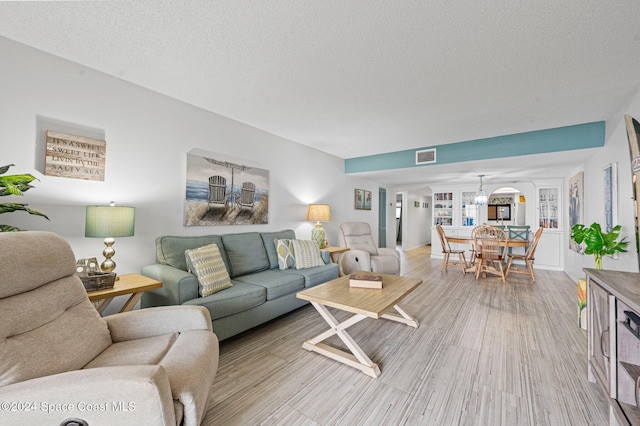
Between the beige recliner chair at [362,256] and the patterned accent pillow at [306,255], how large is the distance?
688 mm

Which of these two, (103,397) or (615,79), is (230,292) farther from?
(615,79)

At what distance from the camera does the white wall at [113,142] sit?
1.91m

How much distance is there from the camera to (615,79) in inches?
85.4

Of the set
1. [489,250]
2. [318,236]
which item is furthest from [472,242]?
[318,236]

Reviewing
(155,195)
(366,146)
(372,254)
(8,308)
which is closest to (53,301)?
(8,308)

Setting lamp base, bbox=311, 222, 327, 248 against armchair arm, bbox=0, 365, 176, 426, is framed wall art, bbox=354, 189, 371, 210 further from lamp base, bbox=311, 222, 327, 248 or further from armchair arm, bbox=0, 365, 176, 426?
armchair arm, bbox=0, 365, 176, 426

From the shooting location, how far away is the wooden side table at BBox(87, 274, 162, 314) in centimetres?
177

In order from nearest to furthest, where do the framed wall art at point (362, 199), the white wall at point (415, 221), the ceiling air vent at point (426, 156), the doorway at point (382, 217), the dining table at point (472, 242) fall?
1. the ceiling air vent at point (426, 156)
2. the dining table at point (472, 242)
3. the framed wall art at point (362, 199)
4. the doorway at point (382, 217)
5. the white wall at point (415, 221)

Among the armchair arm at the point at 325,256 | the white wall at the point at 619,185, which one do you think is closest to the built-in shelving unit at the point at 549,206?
the white wall at the point at 619,185

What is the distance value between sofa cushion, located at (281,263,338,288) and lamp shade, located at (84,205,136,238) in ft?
5.28

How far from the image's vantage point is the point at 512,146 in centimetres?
365

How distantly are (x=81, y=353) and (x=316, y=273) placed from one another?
2138 mm

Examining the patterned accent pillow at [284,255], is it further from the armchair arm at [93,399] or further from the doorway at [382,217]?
the doorway at [382,217]

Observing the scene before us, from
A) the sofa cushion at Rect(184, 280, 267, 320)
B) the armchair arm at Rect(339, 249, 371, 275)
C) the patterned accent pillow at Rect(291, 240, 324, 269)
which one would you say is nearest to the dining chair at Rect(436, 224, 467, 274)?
the armchair arm at Rect(339, 249, 371, 275)
